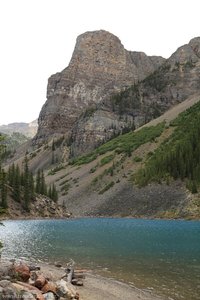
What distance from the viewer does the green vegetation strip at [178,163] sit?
14938cm

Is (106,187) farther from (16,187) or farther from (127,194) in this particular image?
(16,187)

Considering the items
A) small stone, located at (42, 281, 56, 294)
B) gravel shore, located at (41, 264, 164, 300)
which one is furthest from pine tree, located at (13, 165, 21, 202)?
small stone, located at (42, 281, 56, 294)

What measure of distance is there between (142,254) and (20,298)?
3153 cm

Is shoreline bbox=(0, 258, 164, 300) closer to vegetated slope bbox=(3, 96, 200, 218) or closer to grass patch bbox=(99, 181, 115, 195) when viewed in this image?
vegetated slope bbox=(3, 96, 200, 218)

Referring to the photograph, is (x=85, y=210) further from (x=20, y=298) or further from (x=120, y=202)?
(x=20, y=298)

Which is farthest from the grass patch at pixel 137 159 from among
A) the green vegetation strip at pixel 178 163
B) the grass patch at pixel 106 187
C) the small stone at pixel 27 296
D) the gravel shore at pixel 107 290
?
the small stone at pixel 27 296

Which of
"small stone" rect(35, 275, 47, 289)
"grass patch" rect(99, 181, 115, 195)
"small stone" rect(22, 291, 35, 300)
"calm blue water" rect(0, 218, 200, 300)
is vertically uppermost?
"small stone" rect(22, 291, 35, 300)

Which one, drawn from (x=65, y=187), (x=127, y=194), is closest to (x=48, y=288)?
(x=127, y=194)

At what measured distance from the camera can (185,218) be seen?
12644 cm

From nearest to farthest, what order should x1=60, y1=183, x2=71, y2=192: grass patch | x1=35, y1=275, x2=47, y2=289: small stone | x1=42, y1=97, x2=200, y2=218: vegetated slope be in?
1. x1=35, y1=275, x2=47, y2=289: small stone
2. x1=42, y1=97, x2=200, y2=218: vegetated slope
3. x1=60, y1=183, x2=71, y2=192: grass patch

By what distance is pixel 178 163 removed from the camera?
156000mm

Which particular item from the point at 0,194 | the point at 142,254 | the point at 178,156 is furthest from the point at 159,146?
the point at 142,254

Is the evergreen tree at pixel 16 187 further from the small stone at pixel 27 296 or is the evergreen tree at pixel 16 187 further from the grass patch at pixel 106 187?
the small stone at pixel 27 296

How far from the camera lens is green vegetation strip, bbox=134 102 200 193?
490 ft
